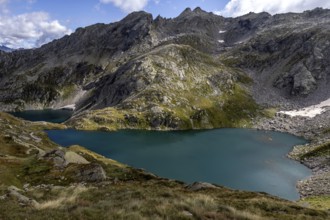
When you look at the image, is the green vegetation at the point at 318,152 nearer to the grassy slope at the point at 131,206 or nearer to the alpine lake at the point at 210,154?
the alpine lake at the point at 210,154

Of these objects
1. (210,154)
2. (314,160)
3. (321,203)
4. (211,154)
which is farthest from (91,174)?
(314,160)

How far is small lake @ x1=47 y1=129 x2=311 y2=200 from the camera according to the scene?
10681 centimetres

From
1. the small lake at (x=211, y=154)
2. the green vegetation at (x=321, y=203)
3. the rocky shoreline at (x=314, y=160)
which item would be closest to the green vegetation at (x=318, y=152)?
the rocky shoreline at (x=314, y=160)

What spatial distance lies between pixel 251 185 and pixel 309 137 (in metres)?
93.2

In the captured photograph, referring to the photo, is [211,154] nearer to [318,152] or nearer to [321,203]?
[318,152]

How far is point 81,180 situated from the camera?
45.2 m

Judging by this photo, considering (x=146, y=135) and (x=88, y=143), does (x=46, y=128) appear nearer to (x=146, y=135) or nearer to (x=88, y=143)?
(x=88, y=143)

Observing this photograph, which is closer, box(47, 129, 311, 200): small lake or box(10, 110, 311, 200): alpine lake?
box(10, 110, 311, 200): alpine lake

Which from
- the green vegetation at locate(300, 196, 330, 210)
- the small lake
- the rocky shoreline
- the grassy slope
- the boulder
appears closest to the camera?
the grassy slope

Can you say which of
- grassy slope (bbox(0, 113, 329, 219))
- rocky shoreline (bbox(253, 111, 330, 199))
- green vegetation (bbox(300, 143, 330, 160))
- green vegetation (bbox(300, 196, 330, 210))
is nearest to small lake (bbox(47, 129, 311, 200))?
rocky shoreline (bbox(253, 111, 330, 199))

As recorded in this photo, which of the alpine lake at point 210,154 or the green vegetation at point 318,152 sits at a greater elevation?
the green vegetation at point 318,152

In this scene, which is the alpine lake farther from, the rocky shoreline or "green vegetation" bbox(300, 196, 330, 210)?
"green vegetation" bbox(300, 196, 330, 210)

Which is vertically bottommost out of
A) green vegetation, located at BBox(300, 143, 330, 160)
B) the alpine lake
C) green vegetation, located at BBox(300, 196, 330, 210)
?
green vegetation, located at BBox(300, 196, 330, 210)

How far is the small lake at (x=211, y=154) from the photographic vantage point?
350ft
